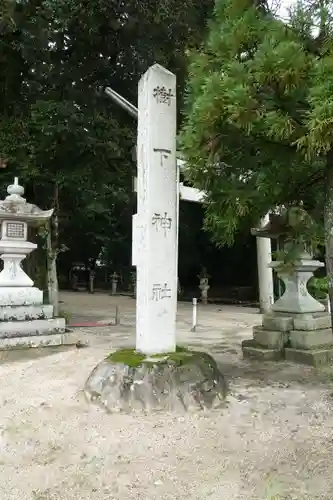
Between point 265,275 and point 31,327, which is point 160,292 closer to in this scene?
point 31,327

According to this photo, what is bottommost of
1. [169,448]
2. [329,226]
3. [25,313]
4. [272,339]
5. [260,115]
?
[169,448]

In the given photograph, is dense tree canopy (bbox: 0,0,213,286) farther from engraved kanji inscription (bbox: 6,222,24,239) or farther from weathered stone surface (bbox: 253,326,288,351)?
weathered stone surface (bbox: 253,326,288,351)

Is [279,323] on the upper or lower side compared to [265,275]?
lower

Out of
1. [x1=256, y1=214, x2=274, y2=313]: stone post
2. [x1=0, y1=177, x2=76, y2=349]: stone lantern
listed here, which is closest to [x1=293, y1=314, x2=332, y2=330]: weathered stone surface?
[x1=0, y1=177, x2=76, y2=349]: stone lantern

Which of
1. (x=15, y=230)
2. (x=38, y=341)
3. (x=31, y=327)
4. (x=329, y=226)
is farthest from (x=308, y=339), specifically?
(x=15, y=230)

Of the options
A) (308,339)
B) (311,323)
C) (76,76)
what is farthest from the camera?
(76,76)

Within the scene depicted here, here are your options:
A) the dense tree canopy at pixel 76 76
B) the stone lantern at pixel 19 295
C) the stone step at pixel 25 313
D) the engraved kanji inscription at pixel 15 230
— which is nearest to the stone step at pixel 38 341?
the stone lantern at pixel 19 295

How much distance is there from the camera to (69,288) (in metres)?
28.5

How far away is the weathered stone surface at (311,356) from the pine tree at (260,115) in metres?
2.65

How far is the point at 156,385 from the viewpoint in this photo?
169 inches

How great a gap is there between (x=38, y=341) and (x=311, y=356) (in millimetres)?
4065

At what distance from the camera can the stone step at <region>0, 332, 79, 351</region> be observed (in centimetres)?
721

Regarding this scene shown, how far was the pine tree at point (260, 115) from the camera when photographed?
303 cm

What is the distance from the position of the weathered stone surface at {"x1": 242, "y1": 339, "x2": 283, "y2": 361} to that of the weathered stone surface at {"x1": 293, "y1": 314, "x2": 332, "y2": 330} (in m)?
0.45
